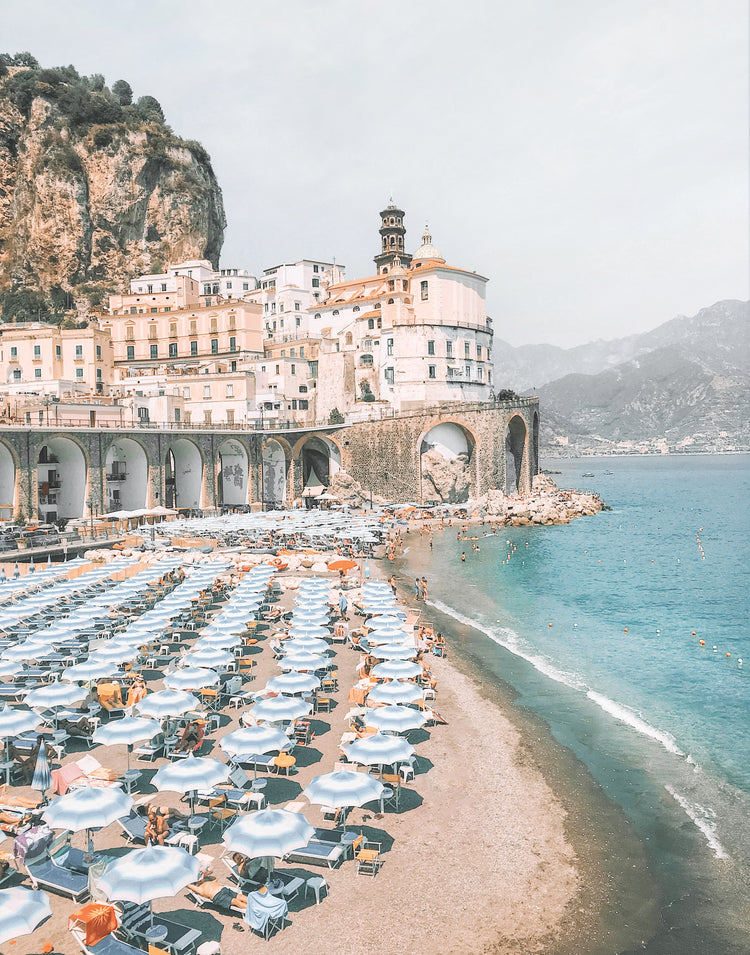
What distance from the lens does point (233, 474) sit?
255ft

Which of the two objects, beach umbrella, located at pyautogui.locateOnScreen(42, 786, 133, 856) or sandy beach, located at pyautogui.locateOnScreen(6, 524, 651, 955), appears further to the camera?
beach umbrella, located at pyautogui.locateOnScreen(42, 786, 133, 856)

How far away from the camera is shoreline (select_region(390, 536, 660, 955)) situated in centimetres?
1251

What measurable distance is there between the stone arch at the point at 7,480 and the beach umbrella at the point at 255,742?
44026mm

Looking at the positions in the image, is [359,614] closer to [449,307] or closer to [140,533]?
[140,533]

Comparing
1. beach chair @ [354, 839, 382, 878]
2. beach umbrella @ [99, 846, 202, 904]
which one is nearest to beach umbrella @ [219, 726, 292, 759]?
Result: beach chair @ [354, 839, 382, 878]

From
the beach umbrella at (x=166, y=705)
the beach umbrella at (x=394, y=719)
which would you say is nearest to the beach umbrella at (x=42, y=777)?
the beach umbrella at (x=166, y=705)

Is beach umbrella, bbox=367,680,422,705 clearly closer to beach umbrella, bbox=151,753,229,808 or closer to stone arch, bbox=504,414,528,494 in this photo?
beach umbrella, bbox=151,753,229,808

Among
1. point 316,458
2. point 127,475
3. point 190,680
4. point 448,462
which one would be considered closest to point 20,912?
point 190,680

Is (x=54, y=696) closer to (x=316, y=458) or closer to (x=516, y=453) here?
(x=316, y=458)

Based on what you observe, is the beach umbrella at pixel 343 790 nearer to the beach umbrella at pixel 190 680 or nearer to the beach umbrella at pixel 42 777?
the beach umbrella at pixel 42 777

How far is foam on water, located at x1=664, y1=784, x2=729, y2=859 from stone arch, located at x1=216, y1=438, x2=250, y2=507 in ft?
206

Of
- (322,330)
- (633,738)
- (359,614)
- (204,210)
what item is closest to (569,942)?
(633,738)

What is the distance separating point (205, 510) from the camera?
229ft

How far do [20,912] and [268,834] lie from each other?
156 inches
